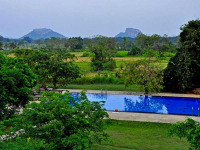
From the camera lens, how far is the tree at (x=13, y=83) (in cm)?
1047

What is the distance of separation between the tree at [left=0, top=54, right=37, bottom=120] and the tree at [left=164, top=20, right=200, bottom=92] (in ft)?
46.4

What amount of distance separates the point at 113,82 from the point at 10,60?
14796 mm

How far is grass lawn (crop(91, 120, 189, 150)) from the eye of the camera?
383 inches

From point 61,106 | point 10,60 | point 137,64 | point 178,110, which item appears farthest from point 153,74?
point 61,106

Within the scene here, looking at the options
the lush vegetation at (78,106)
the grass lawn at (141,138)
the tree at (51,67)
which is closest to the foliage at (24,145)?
the lush vegetation at (78,106)

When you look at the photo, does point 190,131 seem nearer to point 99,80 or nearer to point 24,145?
point 24,145

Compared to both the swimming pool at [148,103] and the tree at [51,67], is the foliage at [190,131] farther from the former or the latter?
the tree at [51,67]

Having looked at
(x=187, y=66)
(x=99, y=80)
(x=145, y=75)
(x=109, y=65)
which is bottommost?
(x=99, y=80)

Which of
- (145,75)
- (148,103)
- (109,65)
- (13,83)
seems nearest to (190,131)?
(13,83)

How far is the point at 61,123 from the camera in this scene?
6840mm

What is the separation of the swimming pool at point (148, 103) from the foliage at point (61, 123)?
430 inches

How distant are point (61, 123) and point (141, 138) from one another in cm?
513

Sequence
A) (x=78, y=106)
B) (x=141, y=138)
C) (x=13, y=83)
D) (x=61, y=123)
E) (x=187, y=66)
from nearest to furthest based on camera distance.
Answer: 1. (x=61, y=123)
2. (x=78, y=106)
3. (x=13, y=83)
4. (x=141, y=138)
5. (x=187, y=66)

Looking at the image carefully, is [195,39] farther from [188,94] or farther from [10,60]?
[10,60]
